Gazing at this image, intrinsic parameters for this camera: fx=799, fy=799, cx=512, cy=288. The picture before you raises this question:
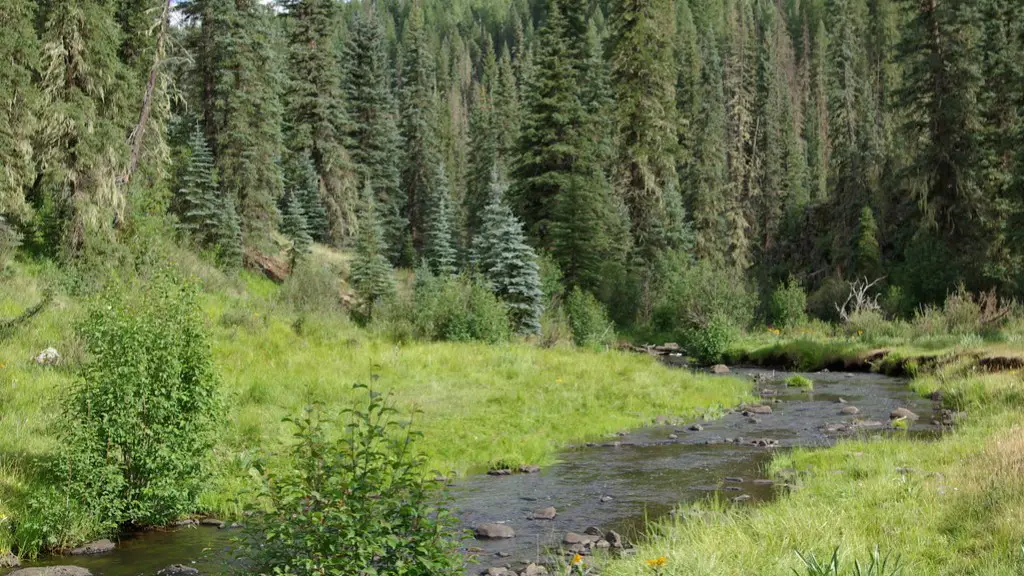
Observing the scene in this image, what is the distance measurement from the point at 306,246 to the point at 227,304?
50.3 feet

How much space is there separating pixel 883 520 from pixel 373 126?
176 ft

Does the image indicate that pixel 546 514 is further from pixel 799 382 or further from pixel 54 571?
pixel 799 382

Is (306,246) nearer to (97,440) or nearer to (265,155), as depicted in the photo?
(265,155)

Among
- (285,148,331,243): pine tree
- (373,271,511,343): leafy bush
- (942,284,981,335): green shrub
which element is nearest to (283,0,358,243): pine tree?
(285,148,331,243): pine tree

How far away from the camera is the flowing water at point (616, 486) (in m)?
9.17

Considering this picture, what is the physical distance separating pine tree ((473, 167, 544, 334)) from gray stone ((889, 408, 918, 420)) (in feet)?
49.1

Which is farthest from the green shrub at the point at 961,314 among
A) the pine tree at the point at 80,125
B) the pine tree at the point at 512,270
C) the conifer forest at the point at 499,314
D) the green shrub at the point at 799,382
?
the pine tree at the point at 80,125

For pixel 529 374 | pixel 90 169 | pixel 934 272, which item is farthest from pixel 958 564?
pixel 934 272

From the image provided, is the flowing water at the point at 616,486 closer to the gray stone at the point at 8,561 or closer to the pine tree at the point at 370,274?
the gray stone at the point at 8,561

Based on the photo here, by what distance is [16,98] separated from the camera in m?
23.0

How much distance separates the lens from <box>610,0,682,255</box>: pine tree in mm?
42781

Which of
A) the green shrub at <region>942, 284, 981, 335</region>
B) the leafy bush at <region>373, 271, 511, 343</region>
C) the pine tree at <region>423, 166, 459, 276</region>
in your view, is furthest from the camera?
the pine tree at <region>423, 166, 459, 276</region>

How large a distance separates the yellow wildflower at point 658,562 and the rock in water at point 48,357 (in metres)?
13.4

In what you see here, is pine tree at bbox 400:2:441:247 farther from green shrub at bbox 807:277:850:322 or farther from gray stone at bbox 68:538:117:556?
gray stone at bbox 68:538:117:556
